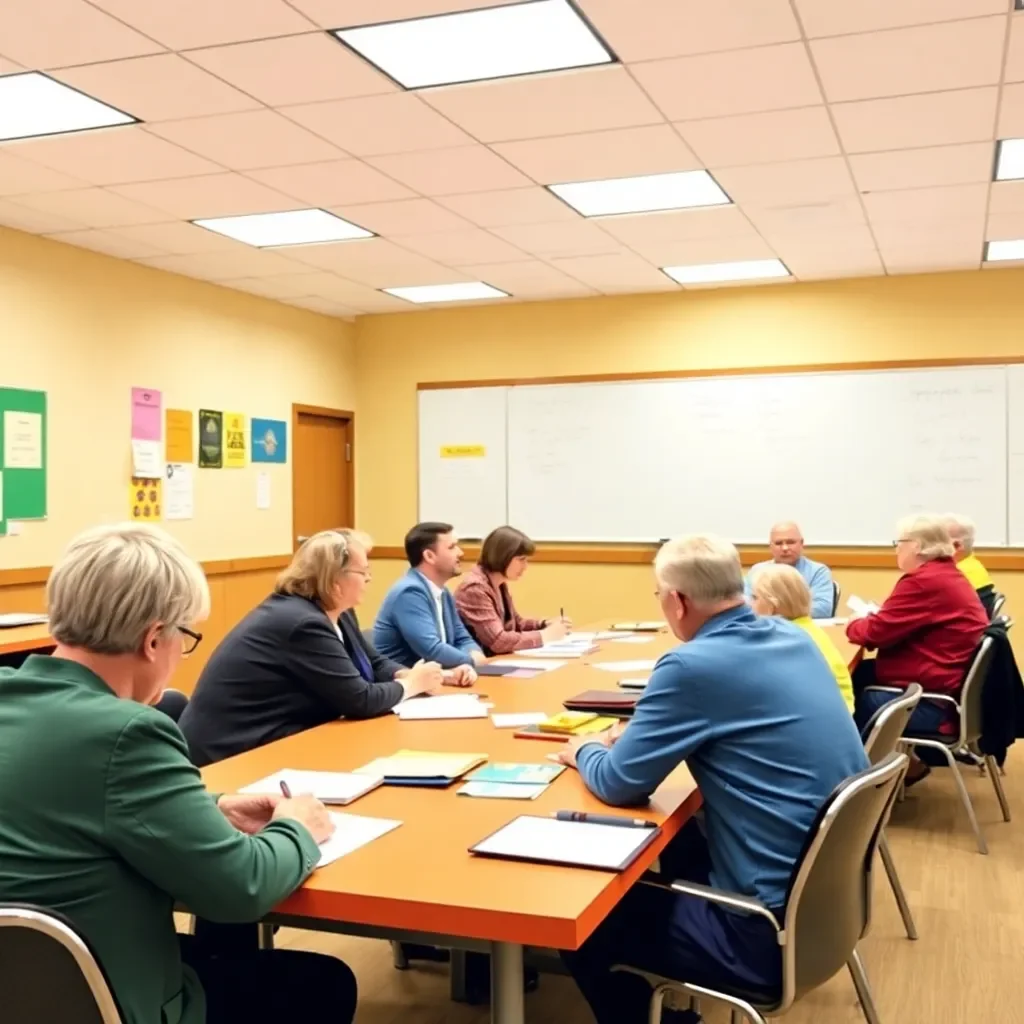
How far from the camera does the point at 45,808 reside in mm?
1341

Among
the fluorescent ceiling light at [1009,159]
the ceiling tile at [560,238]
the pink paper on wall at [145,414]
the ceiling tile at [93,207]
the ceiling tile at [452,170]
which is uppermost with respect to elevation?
the fluorescent ceiling light at [1009,159]

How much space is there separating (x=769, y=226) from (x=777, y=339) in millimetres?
1607

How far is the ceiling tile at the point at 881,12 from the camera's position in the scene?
302 cm

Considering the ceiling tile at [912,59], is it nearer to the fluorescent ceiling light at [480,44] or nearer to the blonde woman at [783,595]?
the fluorescent ceiling light at [480,44]

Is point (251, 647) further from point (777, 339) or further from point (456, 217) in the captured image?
point (777, 339)

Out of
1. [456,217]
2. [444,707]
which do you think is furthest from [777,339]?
[444,707]

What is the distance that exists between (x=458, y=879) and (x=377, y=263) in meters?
5.07

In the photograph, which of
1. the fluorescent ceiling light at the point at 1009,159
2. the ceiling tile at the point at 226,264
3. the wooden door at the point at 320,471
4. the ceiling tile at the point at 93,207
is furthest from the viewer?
the wooden door at the point at 320,471

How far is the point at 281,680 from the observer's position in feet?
9.41

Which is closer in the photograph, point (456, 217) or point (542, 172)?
point (542, 172)

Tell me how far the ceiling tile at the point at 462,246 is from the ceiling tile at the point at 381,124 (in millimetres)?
1326

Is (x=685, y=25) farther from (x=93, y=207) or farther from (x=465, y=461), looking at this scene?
(x=465, y=461)

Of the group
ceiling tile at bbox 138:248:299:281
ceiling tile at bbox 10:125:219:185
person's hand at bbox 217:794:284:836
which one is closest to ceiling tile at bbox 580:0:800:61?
ceiling tile at bbox 10:125:219:185

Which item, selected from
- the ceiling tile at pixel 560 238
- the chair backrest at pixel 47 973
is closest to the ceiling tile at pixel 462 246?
the ceiling tile at pixel 560 238
